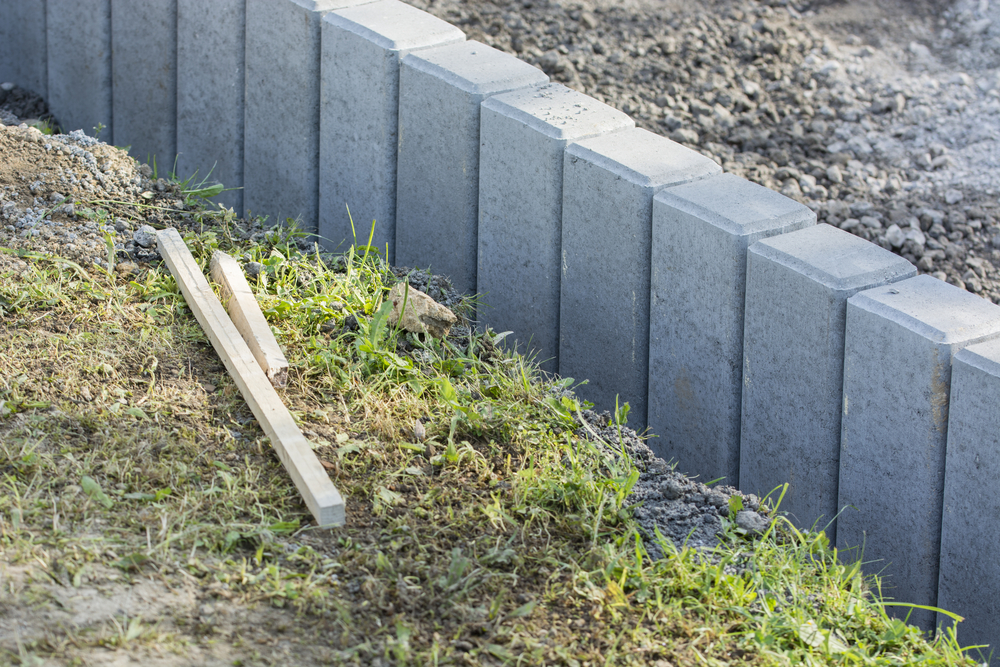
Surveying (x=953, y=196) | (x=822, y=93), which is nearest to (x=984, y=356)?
(x=953, y=196)

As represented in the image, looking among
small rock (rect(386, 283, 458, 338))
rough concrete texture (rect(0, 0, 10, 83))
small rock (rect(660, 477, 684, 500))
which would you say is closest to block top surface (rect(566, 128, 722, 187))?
small rock (rect(386, 283, 458, 338))

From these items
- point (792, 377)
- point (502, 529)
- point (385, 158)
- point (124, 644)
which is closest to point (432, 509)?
point (502, 529)

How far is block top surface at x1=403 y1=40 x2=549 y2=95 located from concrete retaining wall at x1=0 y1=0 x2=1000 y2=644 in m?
0.01

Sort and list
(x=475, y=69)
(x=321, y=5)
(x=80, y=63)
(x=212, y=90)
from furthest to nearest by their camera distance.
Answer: (x=80, y=63), (x=212, y=90), (x=321, y=5), (x=475, y=69)

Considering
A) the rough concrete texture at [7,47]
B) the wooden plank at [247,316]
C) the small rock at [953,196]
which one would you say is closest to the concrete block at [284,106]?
the wooden plank at [247,316]

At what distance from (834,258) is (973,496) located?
806mm

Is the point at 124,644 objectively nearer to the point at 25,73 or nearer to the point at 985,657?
the point at 985,657

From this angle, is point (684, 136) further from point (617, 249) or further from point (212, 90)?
point (212, 90)

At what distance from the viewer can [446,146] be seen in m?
4.54

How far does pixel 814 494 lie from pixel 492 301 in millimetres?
1466

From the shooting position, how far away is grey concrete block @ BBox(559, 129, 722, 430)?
3990 mm

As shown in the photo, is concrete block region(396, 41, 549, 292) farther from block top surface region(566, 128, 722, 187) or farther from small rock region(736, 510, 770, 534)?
small rock region(736, 510, 770, 534)

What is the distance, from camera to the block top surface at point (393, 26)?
463 cm

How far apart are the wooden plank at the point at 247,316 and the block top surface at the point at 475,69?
109cm
